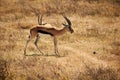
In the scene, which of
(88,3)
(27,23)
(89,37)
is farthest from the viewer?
(88,3)

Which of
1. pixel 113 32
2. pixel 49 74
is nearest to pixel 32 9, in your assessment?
pixel 113 32

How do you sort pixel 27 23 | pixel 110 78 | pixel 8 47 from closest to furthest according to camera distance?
1. pixel 110 78
2. pixel 8 47
3. pixel 27 23

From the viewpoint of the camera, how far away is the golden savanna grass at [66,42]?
15438 millimetres

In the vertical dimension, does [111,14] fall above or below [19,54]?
above

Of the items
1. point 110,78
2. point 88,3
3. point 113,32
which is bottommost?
point 110,78

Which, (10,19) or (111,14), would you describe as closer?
(10,19)

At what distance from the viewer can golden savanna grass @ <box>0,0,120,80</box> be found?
1544 centimetres

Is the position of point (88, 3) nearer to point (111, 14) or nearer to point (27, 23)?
point (111, 14)

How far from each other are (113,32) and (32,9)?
24.2ft

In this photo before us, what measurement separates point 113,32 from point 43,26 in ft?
20.4

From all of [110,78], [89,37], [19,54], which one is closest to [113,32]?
[89,37]

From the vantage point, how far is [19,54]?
17938 mm

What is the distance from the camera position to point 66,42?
20828 mm

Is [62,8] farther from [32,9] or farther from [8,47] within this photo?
[8,47]
